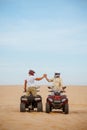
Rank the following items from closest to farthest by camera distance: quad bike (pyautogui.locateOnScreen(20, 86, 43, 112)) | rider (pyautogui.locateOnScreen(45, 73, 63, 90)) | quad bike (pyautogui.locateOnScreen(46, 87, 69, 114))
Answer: quad bike (pyautogui.locateOnScreen(46, 87, 69, 114))
quad bike (pyautogui.locateOnScreen(20, 86, 43, 112))
rider (pyautogui.locateOnScreen(45, 73, 63, 90))

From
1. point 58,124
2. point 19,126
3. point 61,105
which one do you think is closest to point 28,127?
point 19,126

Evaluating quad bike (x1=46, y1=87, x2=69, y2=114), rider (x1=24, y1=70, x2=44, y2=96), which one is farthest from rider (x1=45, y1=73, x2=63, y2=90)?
rider (x1=24, y1=70, x2=44, y2=96)

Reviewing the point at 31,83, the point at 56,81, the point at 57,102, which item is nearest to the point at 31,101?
the point at 31,83

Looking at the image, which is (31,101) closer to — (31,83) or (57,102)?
(31,83)

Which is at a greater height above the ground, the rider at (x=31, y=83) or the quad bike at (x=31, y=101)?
the rider at (x=31, y=83)

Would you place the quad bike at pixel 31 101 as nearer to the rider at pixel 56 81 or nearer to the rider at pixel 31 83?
the rider at pixel 31 83

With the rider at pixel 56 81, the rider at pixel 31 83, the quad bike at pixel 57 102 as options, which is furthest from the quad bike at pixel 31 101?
the rider at pixel 56 81

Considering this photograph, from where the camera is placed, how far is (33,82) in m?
19.7

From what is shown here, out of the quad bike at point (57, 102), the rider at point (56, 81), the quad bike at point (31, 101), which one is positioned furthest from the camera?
the rider at point (56, 81)

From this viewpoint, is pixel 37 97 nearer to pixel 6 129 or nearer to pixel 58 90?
pixel 58 90

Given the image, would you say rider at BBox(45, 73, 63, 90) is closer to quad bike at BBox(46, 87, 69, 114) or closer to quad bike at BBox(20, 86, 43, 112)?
quad bike at BBox(46, 87, 69, 114)

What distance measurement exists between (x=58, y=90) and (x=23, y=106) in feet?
6.12

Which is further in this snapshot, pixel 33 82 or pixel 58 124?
pixel 33 82

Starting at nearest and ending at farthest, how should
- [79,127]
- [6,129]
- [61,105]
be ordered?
[6,129]
[79,127]
[61,105]
